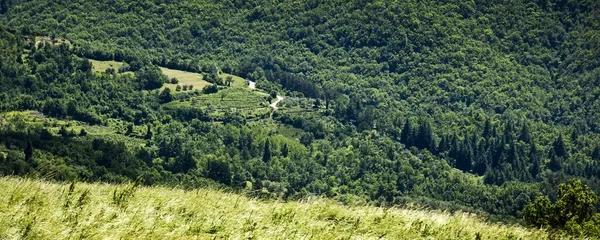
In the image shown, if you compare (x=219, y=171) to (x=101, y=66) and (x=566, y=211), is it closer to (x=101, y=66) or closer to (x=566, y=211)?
(x=101, y=66)

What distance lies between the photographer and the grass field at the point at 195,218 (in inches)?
385

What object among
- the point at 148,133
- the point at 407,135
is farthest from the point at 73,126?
the point at 407,135

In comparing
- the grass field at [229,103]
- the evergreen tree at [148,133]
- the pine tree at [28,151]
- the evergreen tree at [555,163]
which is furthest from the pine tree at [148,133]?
the evergreen tree at [555,163]

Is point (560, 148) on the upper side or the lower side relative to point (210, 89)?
lower

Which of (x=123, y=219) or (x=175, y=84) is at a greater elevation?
(x=123, y=219)

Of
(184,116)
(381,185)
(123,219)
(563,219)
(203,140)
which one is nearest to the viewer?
(123,219)

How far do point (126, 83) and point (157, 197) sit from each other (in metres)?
179

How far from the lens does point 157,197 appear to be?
477 inches

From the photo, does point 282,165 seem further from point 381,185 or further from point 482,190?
point 482,190

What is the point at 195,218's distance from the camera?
36.7 feet

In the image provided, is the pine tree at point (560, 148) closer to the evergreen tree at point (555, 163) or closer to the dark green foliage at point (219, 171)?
the evergreen tree at point (555, 163)

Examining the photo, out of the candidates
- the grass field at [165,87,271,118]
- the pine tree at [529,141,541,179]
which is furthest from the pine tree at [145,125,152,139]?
the pine tree at [529,141,541,179]

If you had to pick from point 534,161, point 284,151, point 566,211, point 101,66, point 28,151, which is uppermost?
point 566,211

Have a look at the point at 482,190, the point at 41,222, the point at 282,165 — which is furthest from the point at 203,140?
the point at 41,222
